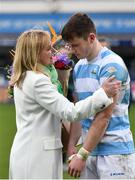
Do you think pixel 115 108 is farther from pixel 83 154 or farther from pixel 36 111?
pixel 36 111

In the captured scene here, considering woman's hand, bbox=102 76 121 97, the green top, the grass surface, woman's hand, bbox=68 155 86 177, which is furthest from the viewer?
the grass surface

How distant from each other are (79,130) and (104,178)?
438 mm

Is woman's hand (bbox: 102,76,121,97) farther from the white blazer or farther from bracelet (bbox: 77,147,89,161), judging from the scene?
bracelet (bbox: 77,147,89,161)

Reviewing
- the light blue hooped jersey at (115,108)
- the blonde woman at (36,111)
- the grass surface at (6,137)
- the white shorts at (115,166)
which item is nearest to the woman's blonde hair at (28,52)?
the blonde woman at (36,111)

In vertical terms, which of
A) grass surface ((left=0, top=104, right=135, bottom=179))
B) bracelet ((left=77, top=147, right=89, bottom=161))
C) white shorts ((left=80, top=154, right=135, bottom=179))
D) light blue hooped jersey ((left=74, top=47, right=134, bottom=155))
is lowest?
grass surface ((left=0, top=104, right=135, bottom=179))

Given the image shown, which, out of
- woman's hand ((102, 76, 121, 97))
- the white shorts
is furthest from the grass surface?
woman's hand ((102, 76, 121, 97))

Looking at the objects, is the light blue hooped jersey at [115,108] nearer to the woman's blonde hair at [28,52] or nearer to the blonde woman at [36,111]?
the blonde woman at [36,111]

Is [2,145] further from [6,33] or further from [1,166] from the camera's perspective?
[6,33]

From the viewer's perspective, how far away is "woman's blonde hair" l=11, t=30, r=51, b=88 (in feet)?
13.8

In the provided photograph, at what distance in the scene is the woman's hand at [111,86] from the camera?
409 centimetres

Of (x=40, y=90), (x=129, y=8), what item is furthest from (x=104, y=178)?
(x=129, y=8)

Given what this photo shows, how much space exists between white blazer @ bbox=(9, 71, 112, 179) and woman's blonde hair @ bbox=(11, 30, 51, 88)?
49 millimetres

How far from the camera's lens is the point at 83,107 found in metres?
4.12

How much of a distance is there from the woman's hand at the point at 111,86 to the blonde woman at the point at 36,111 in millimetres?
147
